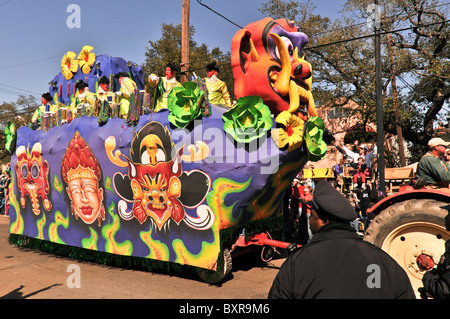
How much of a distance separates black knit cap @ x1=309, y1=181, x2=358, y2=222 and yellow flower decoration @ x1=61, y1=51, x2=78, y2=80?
7651 mm

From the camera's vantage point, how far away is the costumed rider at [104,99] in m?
6.72

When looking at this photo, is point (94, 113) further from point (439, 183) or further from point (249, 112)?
point (439, 183)

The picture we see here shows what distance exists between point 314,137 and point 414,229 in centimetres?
184

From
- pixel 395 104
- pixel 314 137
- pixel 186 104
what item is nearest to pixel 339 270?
pixel 314 137

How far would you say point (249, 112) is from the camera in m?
5.12

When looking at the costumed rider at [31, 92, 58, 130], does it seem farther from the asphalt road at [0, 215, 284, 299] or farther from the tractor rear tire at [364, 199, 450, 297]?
the tractor rear tire at [364, 199, 450, 297]

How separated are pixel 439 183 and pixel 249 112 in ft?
8.37

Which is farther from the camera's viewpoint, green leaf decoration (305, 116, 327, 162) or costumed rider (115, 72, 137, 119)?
costumed rider (115, 72, 137, 119)

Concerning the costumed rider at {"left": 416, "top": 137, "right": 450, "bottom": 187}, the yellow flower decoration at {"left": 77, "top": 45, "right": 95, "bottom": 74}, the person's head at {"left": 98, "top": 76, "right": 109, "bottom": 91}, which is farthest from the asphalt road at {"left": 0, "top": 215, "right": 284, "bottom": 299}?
the yellow flower decoration at {"left": 77, "top": 45, "right": 95, "bottom": 74}

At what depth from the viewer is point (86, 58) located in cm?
816

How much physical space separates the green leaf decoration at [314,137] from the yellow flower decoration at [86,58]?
5113 millimetres

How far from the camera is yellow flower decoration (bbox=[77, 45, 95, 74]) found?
7996mm

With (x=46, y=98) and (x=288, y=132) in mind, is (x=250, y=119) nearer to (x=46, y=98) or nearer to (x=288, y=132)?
(x=288, y=132)

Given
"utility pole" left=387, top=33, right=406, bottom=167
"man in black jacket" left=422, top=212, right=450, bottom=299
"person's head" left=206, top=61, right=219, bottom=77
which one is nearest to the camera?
"man in black jacket" left=422, top=212, right=450, bottom=299
